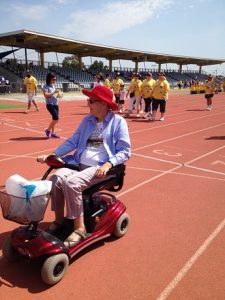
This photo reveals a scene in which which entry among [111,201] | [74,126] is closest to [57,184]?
[111,201]

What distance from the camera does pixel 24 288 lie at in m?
2.81

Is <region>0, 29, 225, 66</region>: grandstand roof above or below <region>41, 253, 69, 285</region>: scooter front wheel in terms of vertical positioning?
above

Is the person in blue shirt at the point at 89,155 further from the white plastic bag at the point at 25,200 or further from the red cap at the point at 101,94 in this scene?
the white plastic bag at the point at 25,200

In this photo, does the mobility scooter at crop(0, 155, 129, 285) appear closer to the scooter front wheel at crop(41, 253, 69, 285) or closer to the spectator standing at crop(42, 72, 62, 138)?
the scooter front wheel at crop(41, 253, 69, 285)

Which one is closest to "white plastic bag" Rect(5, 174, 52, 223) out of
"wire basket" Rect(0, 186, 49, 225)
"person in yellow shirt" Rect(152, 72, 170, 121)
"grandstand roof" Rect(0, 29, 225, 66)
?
"wire basket" Rect(0, 186, 49, 225)

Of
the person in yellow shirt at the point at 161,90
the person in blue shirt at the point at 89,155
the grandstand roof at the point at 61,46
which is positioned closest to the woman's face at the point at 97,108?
the person in blue shirt at the point at 89,155

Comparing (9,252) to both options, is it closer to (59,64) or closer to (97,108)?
(97,108)

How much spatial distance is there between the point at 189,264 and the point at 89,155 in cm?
153

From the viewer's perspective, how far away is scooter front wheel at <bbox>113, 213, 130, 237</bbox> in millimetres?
3600

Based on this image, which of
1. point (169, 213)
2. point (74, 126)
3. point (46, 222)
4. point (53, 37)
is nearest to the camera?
point (46, 222)

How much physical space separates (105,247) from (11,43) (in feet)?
103

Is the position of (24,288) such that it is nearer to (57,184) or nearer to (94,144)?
(57,184)

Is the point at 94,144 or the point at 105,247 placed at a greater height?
the point at 94,144

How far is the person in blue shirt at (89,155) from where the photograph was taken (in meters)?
3.10
